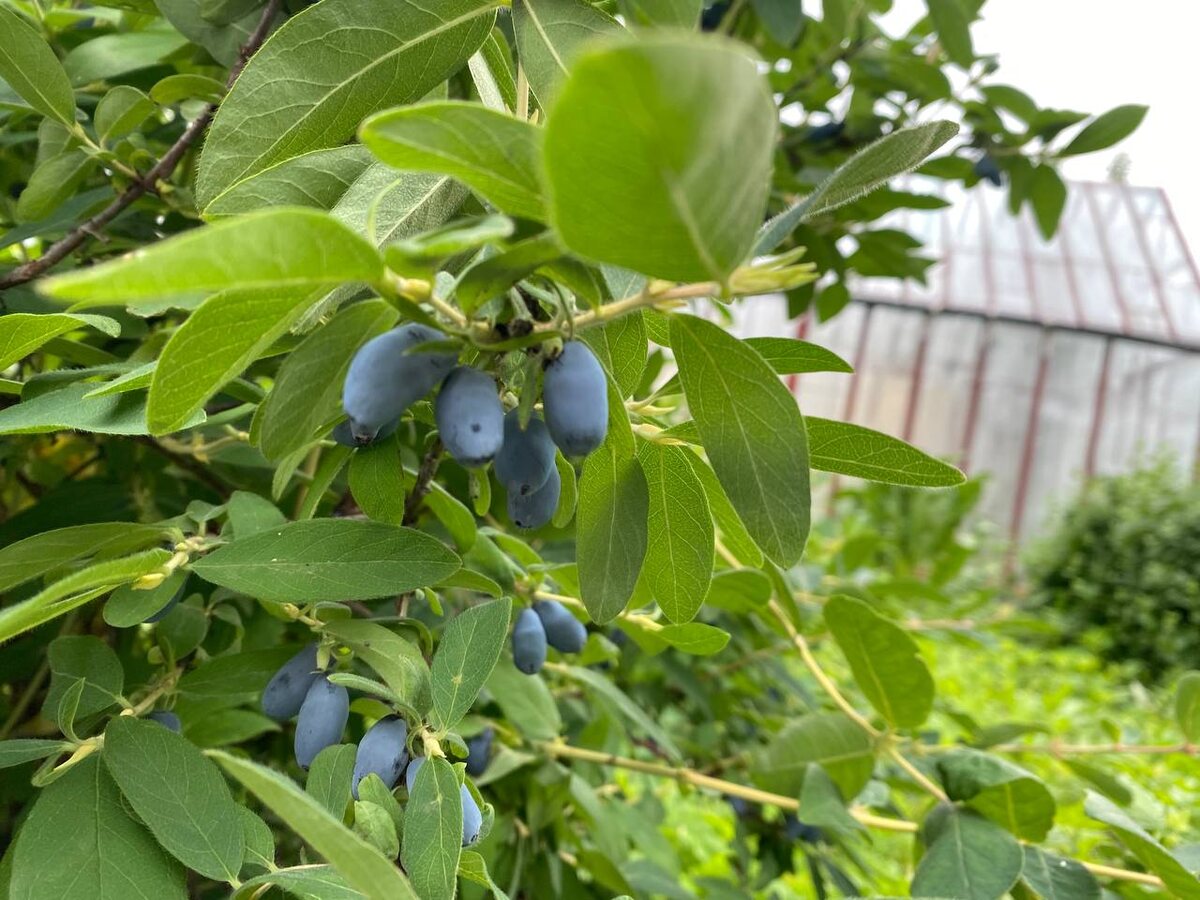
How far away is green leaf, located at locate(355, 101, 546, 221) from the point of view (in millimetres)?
244

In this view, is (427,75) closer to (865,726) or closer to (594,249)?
(594,249)

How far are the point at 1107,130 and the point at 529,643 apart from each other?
1.04 metres

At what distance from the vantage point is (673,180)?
0.21 metres

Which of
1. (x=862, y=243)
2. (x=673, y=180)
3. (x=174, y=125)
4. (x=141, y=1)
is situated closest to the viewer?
(x=673, y=180)

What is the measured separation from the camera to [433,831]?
0.34 meters

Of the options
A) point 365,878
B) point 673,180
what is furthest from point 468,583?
point 673,180

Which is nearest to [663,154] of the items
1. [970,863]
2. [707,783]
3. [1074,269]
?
[970,863]

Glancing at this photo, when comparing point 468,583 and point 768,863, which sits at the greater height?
point 468,583

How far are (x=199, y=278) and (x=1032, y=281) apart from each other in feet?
30.9

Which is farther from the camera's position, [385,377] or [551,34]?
[551,34]

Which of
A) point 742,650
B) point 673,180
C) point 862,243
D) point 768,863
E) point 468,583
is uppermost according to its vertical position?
point 673,180

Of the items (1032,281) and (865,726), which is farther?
(1032,281)

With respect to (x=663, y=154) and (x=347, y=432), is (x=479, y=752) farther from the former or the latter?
(x=663, y=154)

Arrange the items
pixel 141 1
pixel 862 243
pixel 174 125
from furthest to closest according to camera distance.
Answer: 1. pixel 862 243
2. pixel 174 125
3. pixel 141 1
